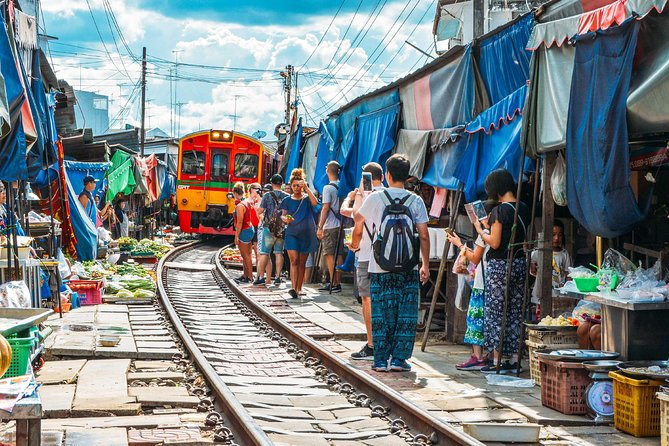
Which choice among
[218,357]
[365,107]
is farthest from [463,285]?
[365,107]

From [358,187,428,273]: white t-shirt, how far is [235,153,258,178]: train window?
22.0m

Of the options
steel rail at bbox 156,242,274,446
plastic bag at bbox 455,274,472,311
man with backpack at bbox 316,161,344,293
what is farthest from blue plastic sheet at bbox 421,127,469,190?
steel rail at bbox 156,242,274,446

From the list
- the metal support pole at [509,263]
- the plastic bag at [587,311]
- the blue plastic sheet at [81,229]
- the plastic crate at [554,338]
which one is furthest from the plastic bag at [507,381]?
the blue plastic sheet at [81,229]

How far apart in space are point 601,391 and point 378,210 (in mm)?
2715

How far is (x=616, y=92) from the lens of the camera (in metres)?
7.29

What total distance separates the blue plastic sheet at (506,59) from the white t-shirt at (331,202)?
4.41m

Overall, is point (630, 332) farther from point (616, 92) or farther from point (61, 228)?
point (61, 228)

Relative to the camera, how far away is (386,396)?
7.50 meters

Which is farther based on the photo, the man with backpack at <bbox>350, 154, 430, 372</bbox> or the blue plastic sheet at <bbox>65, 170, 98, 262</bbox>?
the blue plastic sheet at <bbox>65, 170, 98, 262</bbox>

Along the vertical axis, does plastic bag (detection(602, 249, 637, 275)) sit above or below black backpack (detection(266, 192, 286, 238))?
below

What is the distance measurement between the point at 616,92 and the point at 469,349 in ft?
13.4

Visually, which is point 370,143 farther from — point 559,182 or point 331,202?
point 559,182

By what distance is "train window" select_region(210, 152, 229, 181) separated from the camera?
30969 millimetres

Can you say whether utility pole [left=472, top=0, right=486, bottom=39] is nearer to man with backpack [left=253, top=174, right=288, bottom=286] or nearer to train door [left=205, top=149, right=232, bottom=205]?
man with backpack [left=253, top=174, right=288, bottom=286]
